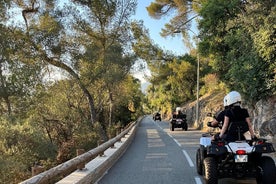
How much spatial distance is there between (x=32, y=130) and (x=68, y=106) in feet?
30.8

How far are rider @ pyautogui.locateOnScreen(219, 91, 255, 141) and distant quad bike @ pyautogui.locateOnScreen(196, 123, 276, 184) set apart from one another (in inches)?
10.0

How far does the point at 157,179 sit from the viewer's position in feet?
29.5

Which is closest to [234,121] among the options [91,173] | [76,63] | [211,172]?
[211,172]

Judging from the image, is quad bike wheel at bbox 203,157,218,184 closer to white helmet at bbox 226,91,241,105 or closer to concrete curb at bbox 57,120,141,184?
white helmet at bbox 226,91,241,105

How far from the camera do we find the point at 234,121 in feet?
25.2

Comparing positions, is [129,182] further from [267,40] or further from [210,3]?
[210,3]

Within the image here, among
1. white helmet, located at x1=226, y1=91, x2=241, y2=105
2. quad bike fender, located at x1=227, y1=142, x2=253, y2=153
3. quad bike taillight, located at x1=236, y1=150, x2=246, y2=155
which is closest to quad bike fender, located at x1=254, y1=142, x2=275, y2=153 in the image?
quad bike fender, located at x1=227, y1=142, x2=253, y2=153

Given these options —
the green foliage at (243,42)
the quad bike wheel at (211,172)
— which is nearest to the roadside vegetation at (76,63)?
the green foliage at (243,42)

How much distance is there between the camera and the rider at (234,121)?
301 inches

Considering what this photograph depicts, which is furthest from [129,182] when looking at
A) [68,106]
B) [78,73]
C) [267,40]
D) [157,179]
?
[68,106]

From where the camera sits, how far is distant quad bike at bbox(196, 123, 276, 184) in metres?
7.20

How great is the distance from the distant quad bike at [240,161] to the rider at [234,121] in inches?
10.0

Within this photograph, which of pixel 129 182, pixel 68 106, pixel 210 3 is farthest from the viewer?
pixel 68 106

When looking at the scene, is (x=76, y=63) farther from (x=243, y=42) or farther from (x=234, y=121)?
(x=234, y=121)
